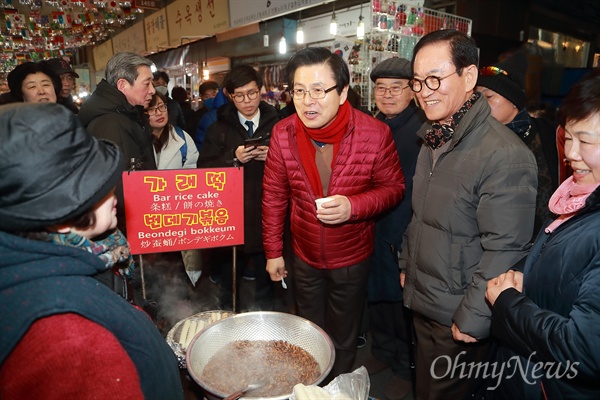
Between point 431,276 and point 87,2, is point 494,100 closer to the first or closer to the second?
point 431,276

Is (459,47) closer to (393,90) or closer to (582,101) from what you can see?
(582,101)

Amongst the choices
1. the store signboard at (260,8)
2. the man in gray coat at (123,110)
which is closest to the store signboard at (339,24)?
the store signboard at (260,8)

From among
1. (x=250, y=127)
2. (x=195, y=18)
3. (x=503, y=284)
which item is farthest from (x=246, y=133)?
(x=195, y=18)

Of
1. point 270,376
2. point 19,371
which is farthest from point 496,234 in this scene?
point 19,371

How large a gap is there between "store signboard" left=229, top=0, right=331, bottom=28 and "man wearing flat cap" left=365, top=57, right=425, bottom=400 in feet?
7.98

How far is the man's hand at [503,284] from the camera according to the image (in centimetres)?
153

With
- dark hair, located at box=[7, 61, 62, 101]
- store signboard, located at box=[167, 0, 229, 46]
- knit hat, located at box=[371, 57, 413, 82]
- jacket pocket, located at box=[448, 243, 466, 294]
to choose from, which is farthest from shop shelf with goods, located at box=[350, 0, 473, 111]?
dark hair, located at box=[7, 61, 62, 101]

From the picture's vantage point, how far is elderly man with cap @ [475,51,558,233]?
2.51 m

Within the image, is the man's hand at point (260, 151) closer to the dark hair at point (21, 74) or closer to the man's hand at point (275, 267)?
the man's hand at point (275, 267)

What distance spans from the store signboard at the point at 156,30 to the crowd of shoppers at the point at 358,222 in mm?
6531

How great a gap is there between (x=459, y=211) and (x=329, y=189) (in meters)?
0.85

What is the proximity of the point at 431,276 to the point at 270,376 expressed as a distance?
0.95 metres

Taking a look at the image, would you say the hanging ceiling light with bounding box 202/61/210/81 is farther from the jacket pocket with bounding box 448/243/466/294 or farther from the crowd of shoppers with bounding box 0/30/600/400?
the jacket pocket with bounding box 448/243/466/294

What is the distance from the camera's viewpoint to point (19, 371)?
838 mm
